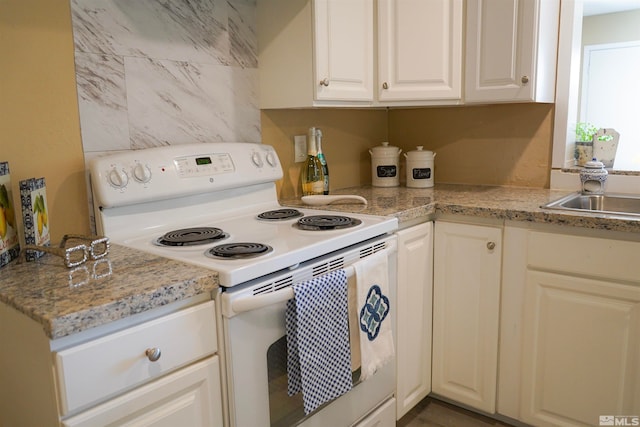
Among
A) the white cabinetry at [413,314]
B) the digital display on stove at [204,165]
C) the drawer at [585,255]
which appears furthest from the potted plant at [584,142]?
the digital display on stove at [204,165]

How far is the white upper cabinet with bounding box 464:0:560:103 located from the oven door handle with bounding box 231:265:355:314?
129 cm

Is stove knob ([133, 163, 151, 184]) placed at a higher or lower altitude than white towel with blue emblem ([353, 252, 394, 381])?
higher

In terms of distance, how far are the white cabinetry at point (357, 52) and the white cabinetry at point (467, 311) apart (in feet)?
2.04

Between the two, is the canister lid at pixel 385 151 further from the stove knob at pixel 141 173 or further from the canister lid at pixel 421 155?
the stove knob at pixel 141 173

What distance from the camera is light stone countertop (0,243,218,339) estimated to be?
→ 92cm

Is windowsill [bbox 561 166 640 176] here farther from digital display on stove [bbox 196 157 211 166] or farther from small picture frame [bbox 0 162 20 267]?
small picture frame [bbox 0 162 20 267]

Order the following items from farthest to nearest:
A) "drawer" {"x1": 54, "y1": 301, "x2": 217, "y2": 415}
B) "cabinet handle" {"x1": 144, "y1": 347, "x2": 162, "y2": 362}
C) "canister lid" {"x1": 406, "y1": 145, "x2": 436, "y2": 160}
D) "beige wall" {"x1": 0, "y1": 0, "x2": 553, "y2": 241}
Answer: "canister lid" {"x1": 406, "y1": 145, "x2": 436, "y2": 160}, "beige wall" {"x1": 0, "y1": 0, "x2": 553, "y2": 241}, "cabinet handle" {"x1": 144, "y1": 347, "x2": 162, "y2": 362}, "drawer" {"x1": 54, "y1": 301, "x2": 217, "y2": 415}

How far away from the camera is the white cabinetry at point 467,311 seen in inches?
74.4

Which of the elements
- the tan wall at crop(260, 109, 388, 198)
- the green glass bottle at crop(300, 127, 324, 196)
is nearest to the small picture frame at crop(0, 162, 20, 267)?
the tan wall at crop(260, 109, 388, 198)

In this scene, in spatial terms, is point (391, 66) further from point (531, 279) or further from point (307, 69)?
point (531, 279)

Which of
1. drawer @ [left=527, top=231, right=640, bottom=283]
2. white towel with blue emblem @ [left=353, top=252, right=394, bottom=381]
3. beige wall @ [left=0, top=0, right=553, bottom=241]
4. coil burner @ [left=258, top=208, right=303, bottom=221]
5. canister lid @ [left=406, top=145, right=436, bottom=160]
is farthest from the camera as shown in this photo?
canister lid @ [left=406, top=145, right=436, bottom=160]

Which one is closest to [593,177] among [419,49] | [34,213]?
[419,49]

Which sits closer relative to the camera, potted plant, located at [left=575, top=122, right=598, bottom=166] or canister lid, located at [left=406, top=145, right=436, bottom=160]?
potted plant, located at [left=575, top=122, right=598, bottom=166]

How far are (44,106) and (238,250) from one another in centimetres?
71
